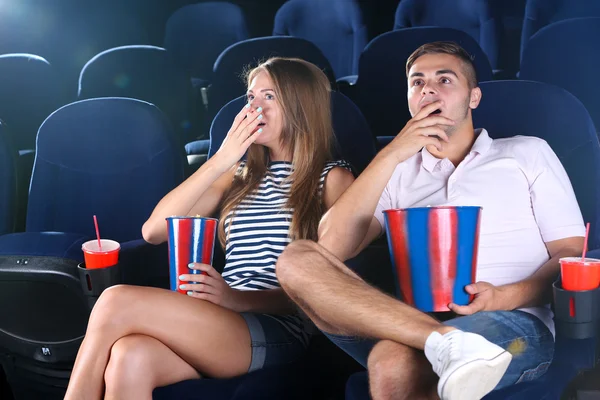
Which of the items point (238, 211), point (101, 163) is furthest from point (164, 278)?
point (101, 163)

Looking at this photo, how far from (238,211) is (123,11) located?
8.01 ft

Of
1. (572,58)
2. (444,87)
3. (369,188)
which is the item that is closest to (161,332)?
(369,188)

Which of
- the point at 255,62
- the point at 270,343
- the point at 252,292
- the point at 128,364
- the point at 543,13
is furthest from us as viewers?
the point at 543,13

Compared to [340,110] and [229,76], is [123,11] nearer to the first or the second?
[229,76]

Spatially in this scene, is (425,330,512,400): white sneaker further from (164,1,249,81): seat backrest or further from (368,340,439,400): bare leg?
(164,1,249,81): seat backrest

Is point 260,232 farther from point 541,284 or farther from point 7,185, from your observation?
point 7,185

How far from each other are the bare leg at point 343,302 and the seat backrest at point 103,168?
623 millimetres

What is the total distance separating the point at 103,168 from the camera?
164 centimetres

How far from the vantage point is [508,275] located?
115 cm

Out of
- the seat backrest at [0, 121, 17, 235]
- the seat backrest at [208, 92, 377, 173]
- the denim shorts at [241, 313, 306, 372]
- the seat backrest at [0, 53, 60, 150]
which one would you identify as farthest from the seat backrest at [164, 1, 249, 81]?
the denim shorts at [241, 313, 306, 372]

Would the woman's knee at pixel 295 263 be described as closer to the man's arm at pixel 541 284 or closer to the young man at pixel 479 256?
the young man at pixel 479 256

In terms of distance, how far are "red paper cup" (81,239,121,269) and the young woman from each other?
0.13 meters

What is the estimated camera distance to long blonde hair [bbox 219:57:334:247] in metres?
1.35

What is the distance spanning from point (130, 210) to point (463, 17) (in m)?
1.48
